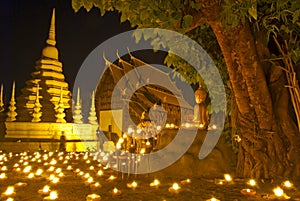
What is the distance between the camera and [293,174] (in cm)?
492

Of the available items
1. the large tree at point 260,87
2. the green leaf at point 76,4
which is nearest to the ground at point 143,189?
the large tree at point 260,87

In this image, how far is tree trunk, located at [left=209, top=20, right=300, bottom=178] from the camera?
4699mm

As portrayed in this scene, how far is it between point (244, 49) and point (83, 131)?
17.0m

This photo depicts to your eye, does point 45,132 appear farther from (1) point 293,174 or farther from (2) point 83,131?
(1) point 293,174

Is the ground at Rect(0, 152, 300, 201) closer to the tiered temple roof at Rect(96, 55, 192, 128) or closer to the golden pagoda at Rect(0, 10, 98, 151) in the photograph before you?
the tiered temple roof at Rect(96, 55, 192, 128)

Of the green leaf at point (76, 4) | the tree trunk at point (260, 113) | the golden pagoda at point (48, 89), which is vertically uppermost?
the golden pagoda at point (48, 89)

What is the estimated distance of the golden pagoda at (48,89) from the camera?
20377 millimetres

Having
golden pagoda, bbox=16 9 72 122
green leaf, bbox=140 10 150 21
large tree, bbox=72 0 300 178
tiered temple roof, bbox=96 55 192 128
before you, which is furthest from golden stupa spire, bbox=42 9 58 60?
green leaf, bbox=140 10 150 21

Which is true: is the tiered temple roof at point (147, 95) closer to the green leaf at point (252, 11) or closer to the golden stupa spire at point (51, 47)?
the green leaf at point (252, 11)

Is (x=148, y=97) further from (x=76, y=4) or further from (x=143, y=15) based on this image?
(x=143, y=15)

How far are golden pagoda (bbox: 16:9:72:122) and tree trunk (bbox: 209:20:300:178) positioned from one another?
1615 centimetres

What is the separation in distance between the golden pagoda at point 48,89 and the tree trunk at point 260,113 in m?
16.2

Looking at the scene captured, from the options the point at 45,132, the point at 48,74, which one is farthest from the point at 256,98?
the point at 48,74

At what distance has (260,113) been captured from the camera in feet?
16.0
